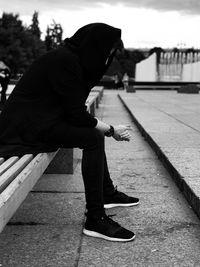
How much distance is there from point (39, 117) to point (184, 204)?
1.39m

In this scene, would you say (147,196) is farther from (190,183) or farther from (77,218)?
(77,218)

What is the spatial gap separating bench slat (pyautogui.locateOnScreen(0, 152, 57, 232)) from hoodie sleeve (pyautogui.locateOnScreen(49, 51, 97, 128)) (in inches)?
14.5

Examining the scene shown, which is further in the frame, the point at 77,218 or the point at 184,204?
the point at 184,204

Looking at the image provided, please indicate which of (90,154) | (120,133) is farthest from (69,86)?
(120,133)

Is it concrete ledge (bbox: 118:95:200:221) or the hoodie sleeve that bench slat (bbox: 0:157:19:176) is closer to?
the hoodie sleeve

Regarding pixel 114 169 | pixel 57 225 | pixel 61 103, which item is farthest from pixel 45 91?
pixel 114 169

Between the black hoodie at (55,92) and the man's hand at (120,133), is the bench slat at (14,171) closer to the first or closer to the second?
the black hoodie at (55,92)

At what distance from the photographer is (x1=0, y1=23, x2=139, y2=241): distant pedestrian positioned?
3.04 metres

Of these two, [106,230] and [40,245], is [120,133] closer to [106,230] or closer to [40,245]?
[106,230]

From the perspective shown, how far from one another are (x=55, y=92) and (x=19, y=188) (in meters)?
0.86

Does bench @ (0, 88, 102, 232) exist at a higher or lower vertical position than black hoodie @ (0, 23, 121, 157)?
lower

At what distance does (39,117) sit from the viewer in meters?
3.12

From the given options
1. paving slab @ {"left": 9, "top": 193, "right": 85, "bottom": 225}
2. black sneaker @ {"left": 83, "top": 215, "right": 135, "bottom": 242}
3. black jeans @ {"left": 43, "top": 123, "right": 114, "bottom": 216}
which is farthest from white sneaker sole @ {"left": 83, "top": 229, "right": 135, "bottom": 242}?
paving slab @ {"left": 9, "top": 193, "right": 85, "bottom": 225}

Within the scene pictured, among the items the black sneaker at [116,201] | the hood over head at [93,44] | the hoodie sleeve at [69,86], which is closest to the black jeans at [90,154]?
the hoodie sleeve at [69,86]
